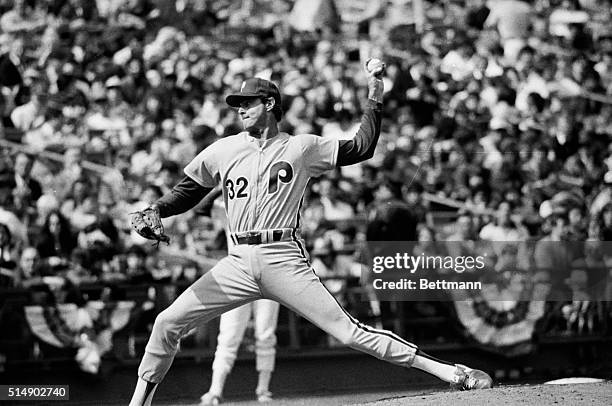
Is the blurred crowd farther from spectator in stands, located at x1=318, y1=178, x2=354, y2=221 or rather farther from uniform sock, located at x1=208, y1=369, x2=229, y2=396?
uniform sock, located at x1=208, y1=369, x2=229, y2=396

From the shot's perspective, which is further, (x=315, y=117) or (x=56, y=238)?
(x=315, y=117)

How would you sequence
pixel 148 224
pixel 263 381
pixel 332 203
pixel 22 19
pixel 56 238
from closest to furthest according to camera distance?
pixel 148 224
pixel 263 381
pixel 56 238
pixel 332 203
pixel 22 19

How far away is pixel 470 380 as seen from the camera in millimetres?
5707

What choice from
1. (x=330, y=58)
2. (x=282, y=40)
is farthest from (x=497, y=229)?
(x=282, y=40)

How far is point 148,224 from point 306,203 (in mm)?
5024

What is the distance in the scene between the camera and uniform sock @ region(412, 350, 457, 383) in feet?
18.3

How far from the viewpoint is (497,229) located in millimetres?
9922

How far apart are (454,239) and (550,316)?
109cm

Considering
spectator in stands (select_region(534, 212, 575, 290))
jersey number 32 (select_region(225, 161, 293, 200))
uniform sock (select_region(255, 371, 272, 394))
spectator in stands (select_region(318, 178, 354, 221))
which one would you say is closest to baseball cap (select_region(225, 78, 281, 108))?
jersey number 32 (select_region(225, 161, 293, 200))

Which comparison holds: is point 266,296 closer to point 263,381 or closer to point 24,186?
point 263,381

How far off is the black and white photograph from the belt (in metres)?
0.01

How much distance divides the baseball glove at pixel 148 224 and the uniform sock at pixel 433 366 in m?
1.47

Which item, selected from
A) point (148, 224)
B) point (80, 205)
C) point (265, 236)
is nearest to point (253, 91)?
point (265, 236)

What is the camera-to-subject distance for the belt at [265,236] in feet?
18.3
